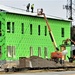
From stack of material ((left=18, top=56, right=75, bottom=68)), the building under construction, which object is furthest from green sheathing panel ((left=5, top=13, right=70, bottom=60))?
stack of material ((left=18, top=56, right=75, bottom=68))

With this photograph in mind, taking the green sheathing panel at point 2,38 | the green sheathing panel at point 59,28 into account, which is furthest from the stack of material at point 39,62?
the green sheathing panel at point 59,28

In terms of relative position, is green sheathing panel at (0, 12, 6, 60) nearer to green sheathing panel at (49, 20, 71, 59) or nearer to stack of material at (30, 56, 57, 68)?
stack of material at (30, 56, 57, 68)

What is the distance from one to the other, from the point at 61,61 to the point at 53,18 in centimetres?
1314

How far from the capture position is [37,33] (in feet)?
217

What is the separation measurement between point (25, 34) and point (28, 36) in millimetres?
1052

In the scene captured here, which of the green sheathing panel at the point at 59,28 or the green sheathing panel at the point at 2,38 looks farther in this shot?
the green sheathing panel at the point at 59,28

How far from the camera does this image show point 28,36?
63.8 meters

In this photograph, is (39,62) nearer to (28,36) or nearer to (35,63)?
(35,63)

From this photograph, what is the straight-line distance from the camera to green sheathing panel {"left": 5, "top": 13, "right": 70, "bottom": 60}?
59.9 metres

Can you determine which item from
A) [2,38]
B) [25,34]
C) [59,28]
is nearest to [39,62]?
[2,38]

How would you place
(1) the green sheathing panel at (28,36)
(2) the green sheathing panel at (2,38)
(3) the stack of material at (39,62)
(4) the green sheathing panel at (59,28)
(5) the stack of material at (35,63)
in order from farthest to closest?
(4) the green sheathing panel at (59,28) < (1) the green sheathing panel at (28,36) < (2) the green sheathing panel at (2,38) < (3) the stack of material at (39,62) < (5) the stack of material at (35,63)

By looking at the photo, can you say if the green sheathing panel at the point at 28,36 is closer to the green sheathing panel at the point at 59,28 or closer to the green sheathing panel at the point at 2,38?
the green sheathing panel at the point at 59,28

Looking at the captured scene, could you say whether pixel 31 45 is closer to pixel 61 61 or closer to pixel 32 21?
pixel 32 21

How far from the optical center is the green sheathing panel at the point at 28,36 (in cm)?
5994
